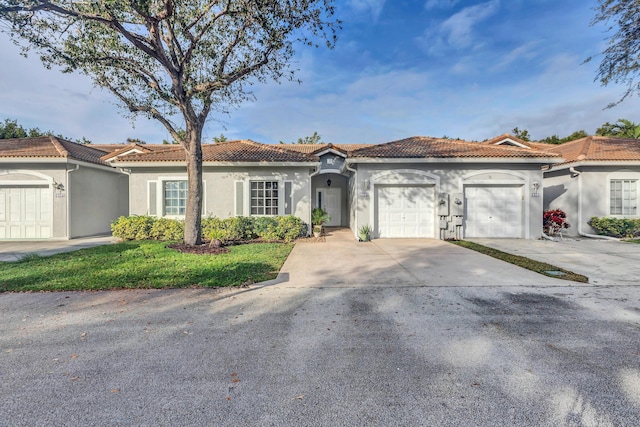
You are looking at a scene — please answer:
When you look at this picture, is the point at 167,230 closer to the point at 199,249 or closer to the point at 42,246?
the point at 199,249

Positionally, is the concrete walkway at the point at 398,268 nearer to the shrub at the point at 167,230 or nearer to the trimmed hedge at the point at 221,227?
the trimmed hedge at the point at 221,227

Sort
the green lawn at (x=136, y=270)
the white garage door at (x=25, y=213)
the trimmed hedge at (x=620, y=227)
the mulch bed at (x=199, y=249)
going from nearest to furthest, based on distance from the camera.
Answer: the green lawn at (x=136, y=270), the mulch bed at (x=199, y=249), the white garage door at (x=25, y=213), the trimmed hedge at (x=620, y=227)

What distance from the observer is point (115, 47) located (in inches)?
354

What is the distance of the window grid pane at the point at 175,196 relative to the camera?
1228 cm

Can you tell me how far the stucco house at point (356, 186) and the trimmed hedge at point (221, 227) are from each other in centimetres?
71

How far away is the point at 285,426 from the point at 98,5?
9.25m

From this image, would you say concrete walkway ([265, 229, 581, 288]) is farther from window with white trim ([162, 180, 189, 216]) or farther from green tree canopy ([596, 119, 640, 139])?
green tree canopy ([596, 119, 640, 139])

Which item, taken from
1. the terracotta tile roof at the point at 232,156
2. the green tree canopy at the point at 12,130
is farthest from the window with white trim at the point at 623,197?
the green tree canopy at the point at 12,130

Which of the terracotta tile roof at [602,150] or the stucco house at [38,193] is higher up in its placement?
the terracotta tile roof at [602,150]

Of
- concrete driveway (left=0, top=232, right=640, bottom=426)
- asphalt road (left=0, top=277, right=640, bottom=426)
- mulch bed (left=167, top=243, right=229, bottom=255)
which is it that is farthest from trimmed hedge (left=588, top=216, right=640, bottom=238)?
mulch bed (left=167, top=243, right=229, bottom=255)

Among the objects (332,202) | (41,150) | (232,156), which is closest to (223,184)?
(232,156)

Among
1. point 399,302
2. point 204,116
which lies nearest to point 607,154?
point 399,302

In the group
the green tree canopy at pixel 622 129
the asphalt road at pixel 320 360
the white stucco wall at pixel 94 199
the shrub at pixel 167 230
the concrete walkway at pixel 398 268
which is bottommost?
the asphalt road at pixel 320 360

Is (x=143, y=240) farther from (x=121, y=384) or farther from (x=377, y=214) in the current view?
(x=121, y=384)
